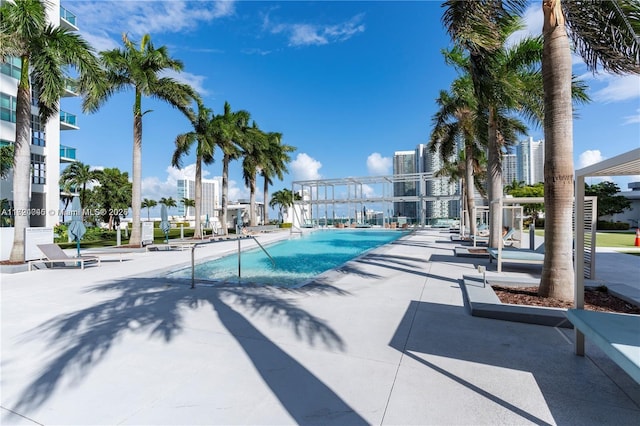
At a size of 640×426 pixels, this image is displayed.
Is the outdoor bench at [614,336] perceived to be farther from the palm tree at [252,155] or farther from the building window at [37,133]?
the building window at [37,133]

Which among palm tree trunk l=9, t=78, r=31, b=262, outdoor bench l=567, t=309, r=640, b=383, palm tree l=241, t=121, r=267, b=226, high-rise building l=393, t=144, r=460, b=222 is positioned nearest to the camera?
outdoor bench l=567, t=309, r=640, b=383

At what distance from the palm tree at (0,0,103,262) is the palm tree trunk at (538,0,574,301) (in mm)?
12198

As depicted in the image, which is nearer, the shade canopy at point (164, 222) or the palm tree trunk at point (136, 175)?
the palm tree trunk at point (136, 175)

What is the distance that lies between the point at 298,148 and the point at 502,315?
30.2 m

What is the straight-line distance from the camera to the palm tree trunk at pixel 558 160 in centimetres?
439

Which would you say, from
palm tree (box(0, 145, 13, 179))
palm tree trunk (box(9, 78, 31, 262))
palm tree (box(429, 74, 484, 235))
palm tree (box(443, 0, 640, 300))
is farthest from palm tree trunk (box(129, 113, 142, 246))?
palm tree (box(429, 74, 484, 235))

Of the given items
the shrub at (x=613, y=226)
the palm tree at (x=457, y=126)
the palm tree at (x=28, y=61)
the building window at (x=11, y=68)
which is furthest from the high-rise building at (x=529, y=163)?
the building window at (x=11, y=68)

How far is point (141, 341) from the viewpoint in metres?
3.51

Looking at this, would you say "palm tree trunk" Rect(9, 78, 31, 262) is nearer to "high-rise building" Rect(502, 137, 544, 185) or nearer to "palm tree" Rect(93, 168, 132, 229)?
"palm tree" Rect(93, 168, 132, 229)

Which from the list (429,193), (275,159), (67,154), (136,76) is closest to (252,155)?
(275,159)

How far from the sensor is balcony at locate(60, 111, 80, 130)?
25016mm

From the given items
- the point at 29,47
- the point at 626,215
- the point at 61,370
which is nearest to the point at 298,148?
the point at 29,47

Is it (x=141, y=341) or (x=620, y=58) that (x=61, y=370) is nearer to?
(x=141, y=341)

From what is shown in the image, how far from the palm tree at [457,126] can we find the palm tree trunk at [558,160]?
24.0ft
